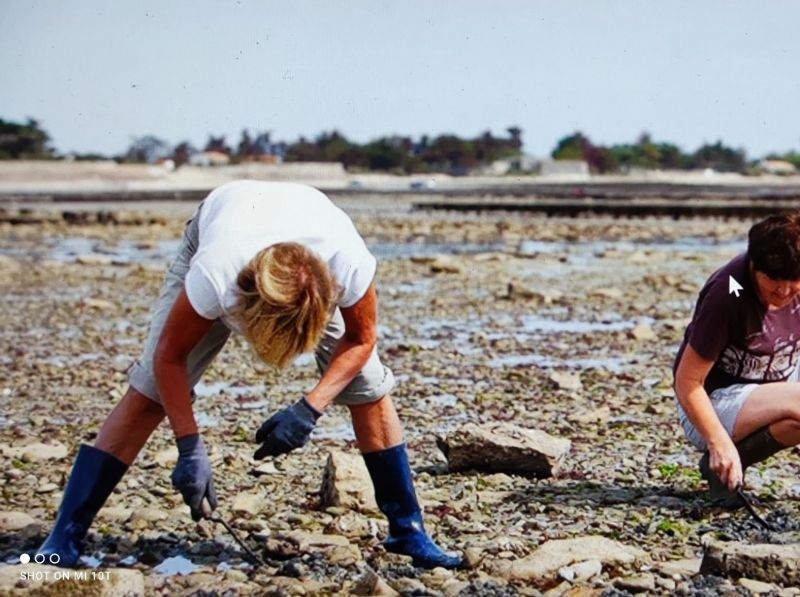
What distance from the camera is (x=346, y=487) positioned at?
19.3 feet

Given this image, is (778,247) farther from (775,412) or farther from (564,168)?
(564,168)

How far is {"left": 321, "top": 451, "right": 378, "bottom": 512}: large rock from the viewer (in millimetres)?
5867

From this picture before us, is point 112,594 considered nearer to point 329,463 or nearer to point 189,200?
point 329,463

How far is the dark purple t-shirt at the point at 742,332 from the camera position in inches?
218

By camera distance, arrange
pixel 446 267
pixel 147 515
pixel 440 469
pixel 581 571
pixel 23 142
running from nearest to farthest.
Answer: pixel 581 571 → pixel 147 515 → pixel 440 469 → pixel 446 267 → pixel 23 142

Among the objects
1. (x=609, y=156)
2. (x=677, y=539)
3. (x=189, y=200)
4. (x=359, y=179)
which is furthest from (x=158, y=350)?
(x=609, y=156)

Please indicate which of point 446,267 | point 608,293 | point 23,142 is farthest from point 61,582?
point 23,142

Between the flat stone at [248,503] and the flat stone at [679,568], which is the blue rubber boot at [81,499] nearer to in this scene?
the flat stone at [248,503]

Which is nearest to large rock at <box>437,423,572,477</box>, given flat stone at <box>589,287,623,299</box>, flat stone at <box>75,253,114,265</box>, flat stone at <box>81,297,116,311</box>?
flat stone at <box>81,297,116,311</box>

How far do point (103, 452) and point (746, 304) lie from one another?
2.41 meters

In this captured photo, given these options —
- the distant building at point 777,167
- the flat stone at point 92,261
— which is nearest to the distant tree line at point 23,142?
the distant building at point 777,167

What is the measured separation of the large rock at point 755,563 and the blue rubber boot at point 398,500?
863mm

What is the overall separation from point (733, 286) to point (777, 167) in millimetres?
144383

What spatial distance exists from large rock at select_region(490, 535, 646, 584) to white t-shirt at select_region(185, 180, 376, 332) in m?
1.12
